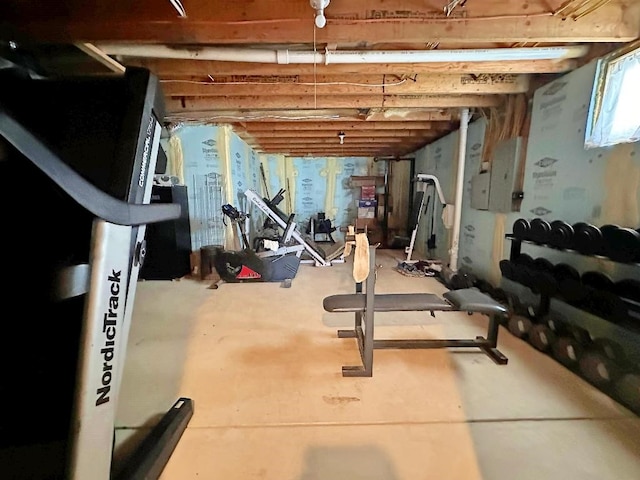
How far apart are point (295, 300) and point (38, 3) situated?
9.93ft

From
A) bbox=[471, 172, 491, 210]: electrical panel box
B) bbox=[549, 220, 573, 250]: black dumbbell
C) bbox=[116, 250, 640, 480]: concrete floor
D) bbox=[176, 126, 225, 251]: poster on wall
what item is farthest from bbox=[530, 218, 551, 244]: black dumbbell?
bbox=[176, 126, 225, 251]: poster on wall

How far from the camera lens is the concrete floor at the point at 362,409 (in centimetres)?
138

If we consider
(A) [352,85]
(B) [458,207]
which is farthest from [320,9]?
(B) [458,207]

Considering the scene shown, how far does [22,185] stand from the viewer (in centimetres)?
93

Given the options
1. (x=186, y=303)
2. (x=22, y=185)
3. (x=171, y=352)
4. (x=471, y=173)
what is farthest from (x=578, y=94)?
(x=186, y=303)

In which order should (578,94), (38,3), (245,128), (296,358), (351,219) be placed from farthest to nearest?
(351,219)
(245,128)
(578,94)
(296,358)
(38,3)

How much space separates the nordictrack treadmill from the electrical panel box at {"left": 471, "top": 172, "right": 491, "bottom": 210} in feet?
11.8

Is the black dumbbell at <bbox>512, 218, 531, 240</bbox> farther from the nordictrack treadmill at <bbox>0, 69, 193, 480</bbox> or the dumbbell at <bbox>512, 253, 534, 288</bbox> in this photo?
the nordictrack treadmill at <bbox>0, 69, 193, 480</bbox>

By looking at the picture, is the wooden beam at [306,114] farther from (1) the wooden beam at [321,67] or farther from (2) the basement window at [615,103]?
(2) the basement window at [615,103]

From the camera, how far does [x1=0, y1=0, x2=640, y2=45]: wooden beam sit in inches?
74.9

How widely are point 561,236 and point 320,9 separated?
2223 mm

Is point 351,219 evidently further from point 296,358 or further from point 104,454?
point 104,454

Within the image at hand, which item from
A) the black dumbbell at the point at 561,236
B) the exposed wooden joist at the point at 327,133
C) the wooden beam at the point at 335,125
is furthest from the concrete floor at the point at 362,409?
the exposed wooden joist at the point at 327,133

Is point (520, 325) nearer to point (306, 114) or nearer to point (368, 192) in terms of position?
point (306, 114)
